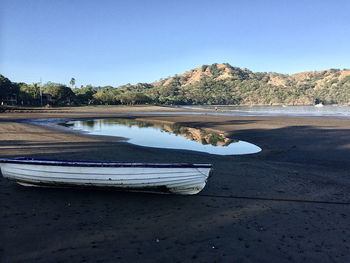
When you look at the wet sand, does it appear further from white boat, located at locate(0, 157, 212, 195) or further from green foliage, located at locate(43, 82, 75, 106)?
green foliage, located at locate(43, 82, 75, 106)

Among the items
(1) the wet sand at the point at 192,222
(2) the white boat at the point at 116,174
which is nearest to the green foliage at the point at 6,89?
(1) the wet sand at the point at 192,222

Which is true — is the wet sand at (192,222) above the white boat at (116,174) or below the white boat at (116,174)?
below

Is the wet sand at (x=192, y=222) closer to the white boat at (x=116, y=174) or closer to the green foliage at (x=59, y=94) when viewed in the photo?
the white boat at (x=116, y=174)

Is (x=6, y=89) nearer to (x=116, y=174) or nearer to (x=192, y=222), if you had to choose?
(x=116, y=174)

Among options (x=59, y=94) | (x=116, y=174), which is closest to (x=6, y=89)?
(x=59, y=94)

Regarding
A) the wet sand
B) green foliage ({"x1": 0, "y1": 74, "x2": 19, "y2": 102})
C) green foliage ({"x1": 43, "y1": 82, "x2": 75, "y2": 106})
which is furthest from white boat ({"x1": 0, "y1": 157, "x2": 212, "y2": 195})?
green foliage ({"x1": 43, "y1": 82, "x2": 75, "y2": 106})

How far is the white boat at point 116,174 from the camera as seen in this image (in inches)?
291

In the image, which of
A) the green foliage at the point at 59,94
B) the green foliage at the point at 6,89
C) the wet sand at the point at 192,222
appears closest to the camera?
the wet sand at the point at 192,222

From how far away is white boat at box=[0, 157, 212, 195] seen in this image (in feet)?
24.2

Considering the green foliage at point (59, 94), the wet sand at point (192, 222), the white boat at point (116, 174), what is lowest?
the wet sand at point (192, 222)

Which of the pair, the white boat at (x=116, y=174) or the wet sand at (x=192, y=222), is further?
the white boat at (x=116, y=174)

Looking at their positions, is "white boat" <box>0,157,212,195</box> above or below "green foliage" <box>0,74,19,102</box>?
below

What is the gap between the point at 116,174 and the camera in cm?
753

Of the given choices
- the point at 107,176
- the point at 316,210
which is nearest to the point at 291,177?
the point at 316,210
